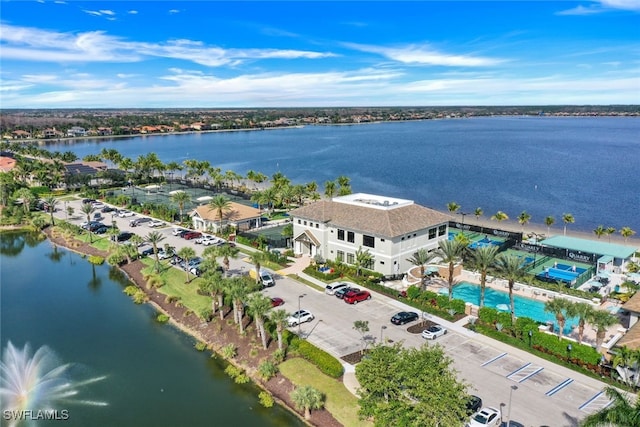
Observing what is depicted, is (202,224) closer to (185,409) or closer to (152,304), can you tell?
(152,304)

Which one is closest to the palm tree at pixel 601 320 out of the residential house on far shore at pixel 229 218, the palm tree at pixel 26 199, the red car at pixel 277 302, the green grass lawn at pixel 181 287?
the red car at pixel 277 302

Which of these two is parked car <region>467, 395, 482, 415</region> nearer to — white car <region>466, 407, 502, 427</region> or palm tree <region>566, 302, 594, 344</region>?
white car <region>466, 407, 502, 427</region>

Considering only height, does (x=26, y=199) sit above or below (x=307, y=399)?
above

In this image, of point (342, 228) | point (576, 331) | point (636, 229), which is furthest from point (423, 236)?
point (636, 229)

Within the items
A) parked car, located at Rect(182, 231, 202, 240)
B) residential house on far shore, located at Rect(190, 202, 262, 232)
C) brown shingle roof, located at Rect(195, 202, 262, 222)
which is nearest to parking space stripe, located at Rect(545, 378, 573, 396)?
residential house on far shore, located at Rect(190, 202, 262, 232)

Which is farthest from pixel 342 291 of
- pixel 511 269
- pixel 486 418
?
pixel 486 418

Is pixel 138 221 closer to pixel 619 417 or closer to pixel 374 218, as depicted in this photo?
pixel 374 218
